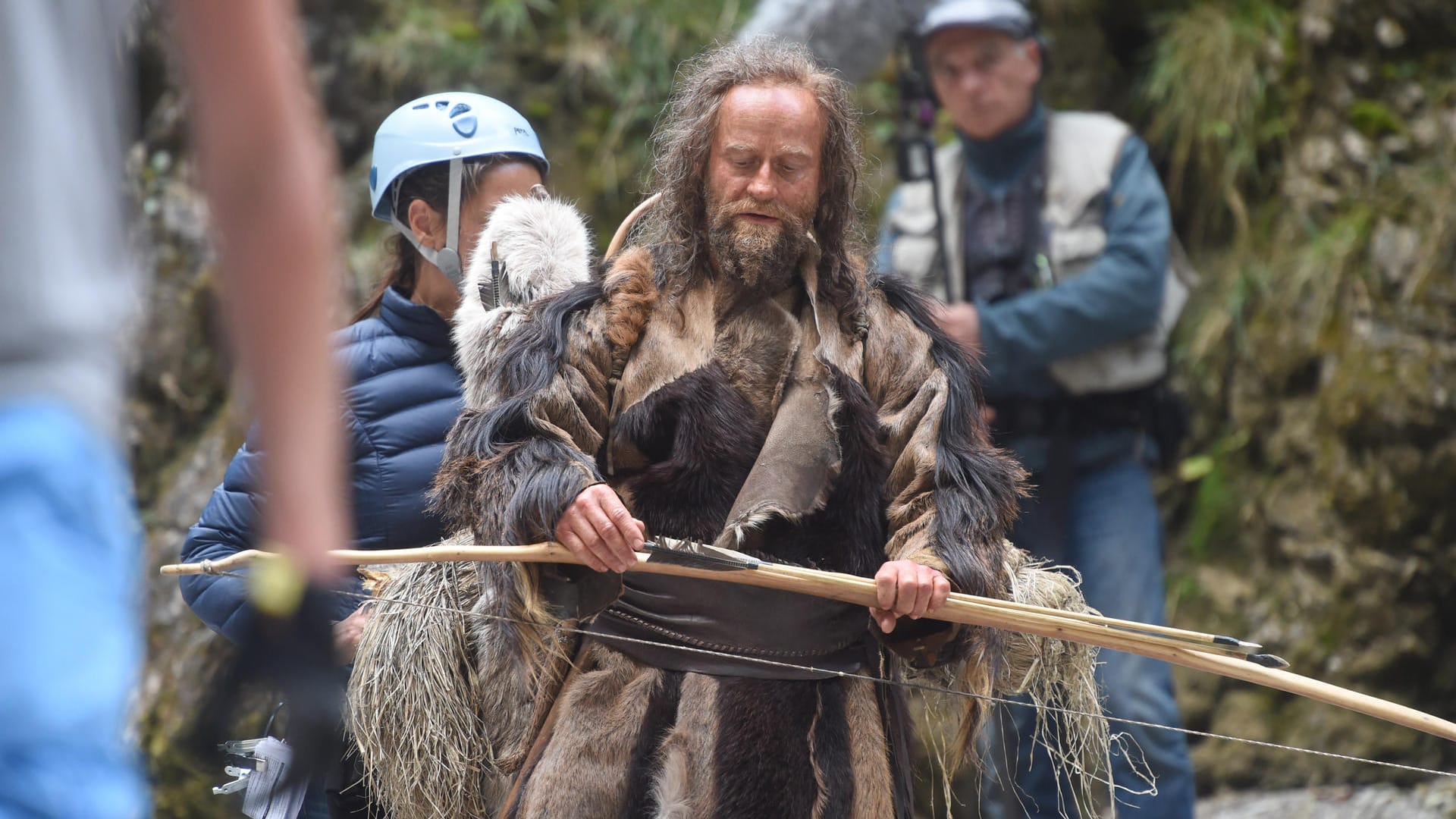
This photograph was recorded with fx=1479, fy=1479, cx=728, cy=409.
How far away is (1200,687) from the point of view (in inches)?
225

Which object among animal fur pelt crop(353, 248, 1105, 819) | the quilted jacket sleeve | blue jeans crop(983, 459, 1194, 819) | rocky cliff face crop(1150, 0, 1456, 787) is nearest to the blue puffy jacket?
the quilted jacket sleeve

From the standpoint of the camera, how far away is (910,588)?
2.45m

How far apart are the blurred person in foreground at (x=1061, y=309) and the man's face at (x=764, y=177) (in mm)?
1304

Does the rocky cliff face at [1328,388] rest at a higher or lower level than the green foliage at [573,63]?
lower

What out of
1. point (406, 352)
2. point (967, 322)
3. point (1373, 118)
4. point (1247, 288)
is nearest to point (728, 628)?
point (406, 352)

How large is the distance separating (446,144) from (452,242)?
234 mm

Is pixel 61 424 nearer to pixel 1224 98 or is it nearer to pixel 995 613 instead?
pixel 995 613

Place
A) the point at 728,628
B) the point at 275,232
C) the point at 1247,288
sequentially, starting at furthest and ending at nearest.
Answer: the point at 1247,288 → the point at 728,628 → the point at 275,232

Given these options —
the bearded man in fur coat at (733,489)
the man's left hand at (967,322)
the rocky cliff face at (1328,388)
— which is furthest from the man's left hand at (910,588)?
the rocky cliff face at (1328,388)

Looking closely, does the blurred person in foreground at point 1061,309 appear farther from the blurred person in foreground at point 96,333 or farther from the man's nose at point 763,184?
the blurred person in foreground at point 96,333

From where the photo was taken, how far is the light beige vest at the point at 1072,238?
4.26 m

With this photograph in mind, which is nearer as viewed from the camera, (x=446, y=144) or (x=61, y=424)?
(x=61, y=424)

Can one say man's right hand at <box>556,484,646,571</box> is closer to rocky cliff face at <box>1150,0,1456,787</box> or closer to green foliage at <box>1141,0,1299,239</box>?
rocky cliff face at <box>1150,0,1456,787</box>

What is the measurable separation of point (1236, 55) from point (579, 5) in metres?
3.08
